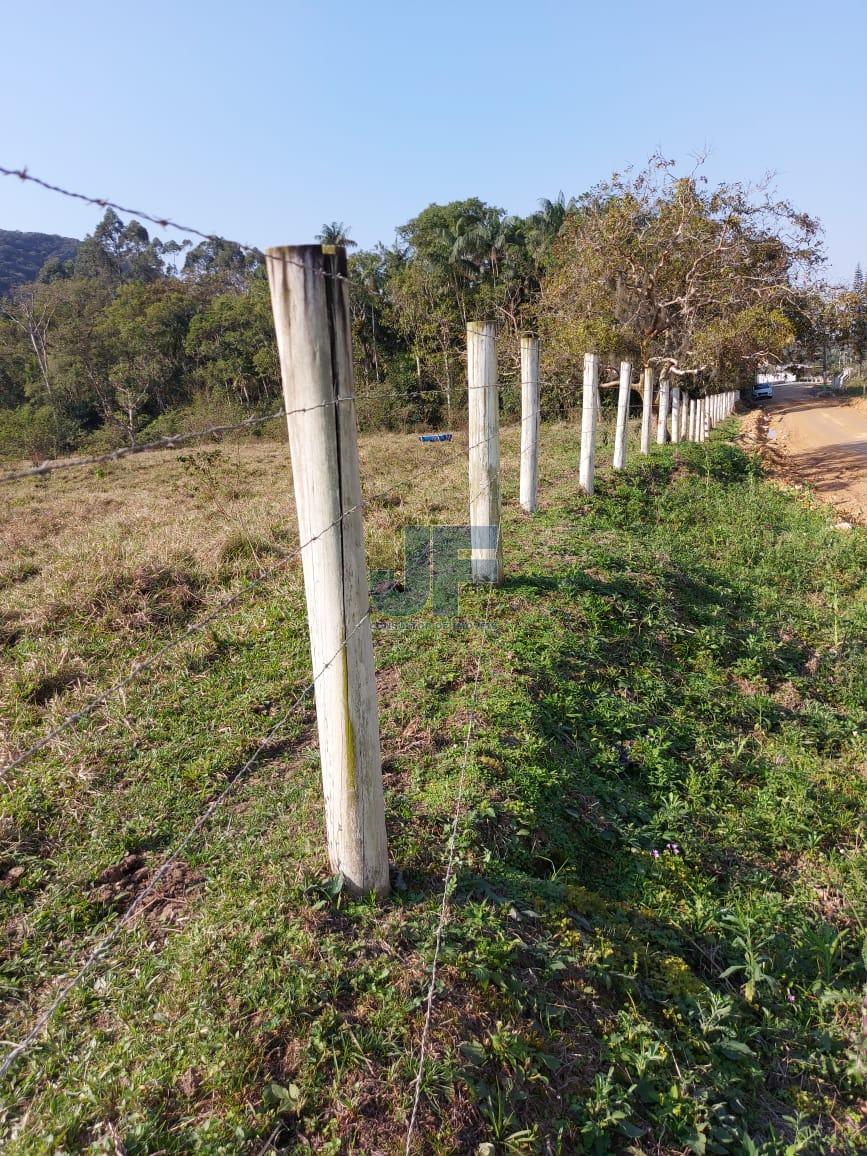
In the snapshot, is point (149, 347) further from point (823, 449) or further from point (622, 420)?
point (622, 420)

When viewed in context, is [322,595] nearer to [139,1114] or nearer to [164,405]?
[139,1114]

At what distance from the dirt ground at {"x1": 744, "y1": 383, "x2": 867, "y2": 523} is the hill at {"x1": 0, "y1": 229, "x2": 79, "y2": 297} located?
9951 centimetres

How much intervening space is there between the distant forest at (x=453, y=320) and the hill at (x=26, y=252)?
6528 cm

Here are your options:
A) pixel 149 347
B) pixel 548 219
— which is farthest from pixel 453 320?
pixel 149 347

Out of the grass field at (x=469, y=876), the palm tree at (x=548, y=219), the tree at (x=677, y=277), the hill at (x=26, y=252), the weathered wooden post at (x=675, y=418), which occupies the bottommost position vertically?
the grass field at (x=469, y=876)

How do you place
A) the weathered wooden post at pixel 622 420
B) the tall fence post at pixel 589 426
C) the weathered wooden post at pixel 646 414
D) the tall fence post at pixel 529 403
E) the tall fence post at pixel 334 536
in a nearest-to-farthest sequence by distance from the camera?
the tall fence post at pixel 334 536 < the tall fence post at pixel 529 403 < the tall fence post at pixel 589 426 < the weathered wooden post at pixel 622 420 < the weathered wooden post at pixel 646 414

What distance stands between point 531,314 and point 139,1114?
2008 cm

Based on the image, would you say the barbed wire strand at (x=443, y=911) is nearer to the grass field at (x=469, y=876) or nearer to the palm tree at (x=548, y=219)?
the grass field at (x=469, y=876)

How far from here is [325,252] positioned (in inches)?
64.8

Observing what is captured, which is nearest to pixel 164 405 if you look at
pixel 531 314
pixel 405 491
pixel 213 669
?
pixel 531 314

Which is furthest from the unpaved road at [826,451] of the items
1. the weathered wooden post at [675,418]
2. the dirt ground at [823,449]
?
the weathered wooden post at [675,418]

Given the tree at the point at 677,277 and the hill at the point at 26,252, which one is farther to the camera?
the hill at the point at 26,252

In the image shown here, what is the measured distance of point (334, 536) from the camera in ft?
6.08

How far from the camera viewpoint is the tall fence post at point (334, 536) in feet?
5.47
